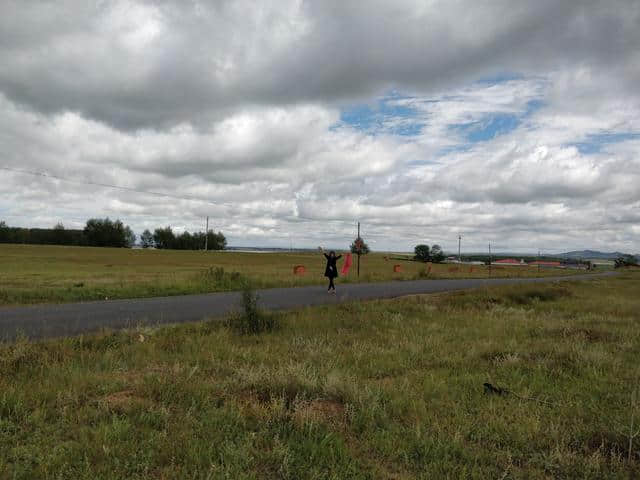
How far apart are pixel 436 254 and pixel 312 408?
116 m

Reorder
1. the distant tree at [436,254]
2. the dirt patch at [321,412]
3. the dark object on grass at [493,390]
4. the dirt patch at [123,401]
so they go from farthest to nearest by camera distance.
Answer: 1. the distant tree at [436,254]
2. the dark object on grass at [493,390]
3. the dirt patch at [123,401]
4. the dirt patch at [321,412]

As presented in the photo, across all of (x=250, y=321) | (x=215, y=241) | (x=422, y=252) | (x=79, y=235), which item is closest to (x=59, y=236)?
(x=79, y=235)

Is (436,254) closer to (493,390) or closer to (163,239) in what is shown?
(163,239)

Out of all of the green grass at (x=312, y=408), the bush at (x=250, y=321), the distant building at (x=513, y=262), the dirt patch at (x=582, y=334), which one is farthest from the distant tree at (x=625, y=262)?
the bush at (x=250, y=321)

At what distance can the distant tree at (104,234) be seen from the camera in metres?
120

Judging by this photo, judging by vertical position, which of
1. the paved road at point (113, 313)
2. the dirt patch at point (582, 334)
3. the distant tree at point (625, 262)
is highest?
the distant tree at point (625, 262)

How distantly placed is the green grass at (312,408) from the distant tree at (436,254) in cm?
10701

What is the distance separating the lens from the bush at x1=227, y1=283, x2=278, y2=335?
31.1ft

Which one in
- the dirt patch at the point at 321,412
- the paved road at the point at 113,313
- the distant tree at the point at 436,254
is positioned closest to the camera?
the dirt patch at the point at 321,412

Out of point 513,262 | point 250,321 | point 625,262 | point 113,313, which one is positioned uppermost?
point 625,262

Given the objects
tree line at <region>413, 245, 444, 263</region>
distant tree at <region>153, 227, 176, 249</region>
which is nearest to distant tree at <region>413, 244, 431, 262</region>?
tree line at <region>413, 245, 444, 263</region>

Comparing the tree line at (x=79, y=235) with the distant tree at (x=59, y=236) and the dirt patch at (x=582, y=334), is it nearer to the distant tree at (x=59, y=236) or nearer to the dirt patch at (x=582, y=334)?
the distant tree at (x=59, y=236)

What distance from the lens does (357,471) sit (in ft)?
11.2

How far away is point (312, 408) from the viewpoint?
455cm
